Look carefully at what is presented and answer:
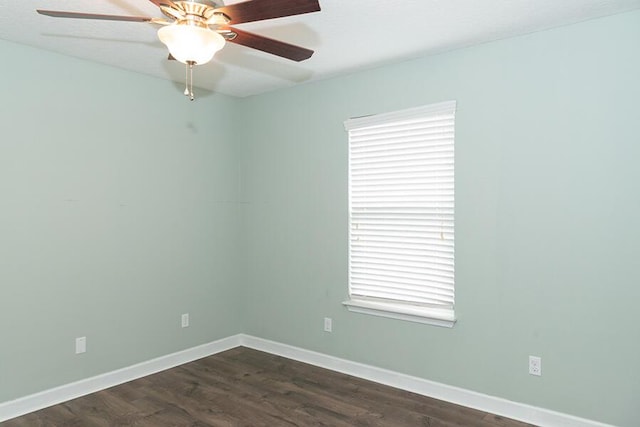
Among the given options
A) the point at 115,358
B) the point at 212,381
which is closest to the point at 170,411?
the point at 212,381

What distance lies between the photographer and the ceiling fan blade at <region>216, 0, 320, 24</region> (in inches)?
68.7

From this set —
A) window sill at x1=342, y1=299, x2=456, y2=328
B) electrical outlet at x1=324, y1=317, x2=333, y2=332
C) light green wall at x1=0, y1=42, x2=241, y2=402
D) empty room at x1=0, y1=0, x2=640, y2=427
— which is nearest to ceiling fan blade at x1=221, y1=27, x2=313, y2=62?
empty room at x1=0, y1=0, x2=640, y2=427

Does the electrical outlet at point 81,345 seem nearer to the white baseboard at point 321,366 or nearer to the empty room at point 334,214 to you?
the empty room at point 334,214

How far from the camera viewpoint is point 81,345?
342cm

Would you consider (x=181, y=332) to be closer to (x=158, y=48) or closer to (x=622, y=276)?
(x=158, y=48)

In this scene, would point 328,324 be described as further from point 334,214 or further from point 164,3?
point 164,3

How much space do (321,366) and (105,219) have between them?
2.21m

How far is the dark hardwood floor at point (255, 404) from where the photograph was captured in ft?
9.80

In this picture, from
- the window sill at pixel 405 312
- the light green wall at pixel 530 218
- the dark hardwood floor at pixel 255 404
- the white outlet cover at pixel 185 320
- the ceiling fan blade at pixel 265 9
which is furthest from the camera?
the white outlet cover at pixel 185 320

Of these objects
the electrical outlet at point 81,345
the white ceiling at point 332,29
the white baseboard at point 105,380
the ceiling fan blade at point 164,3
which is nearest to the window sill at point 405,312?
the white baseboard at point 105,380

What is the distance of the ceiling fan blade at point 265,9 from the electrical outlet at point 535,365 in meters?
2.53

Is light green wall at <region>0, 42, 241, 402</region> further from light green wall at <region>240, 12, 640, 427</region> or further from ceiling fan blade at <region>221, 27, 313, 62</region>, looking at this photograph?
ceiling fan blade at <region>221, 27, 313, 62</region>

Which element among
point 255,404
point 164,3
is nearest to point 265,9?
point 164,3

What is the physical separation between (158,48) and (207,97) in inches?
44.5
